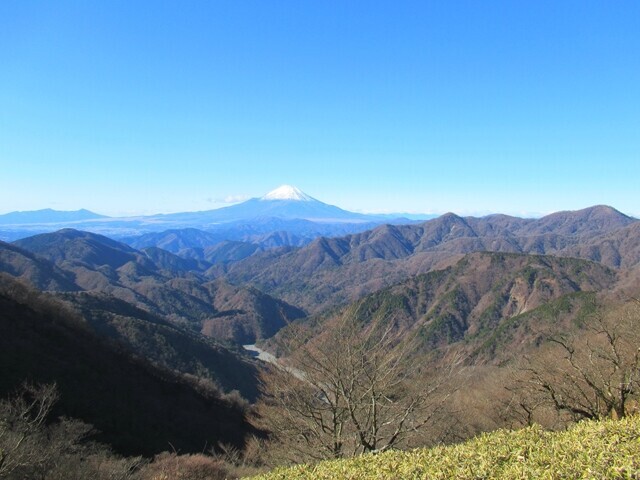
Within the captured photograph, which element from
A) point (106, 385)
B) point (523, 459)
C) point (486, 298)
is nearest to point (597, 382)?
point (523, 459)

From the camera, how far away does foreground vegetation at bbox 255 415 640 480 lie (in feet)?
17.2

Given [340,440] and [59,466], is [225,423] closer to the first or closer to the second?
[59,466]

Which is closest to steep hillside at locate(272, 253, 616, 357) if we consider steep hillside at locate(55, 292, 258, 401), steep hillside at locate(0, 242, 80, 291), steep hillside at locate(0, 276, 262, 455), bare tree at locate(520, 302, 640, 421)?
steep hillside at locate(55, 292, 258, 401)

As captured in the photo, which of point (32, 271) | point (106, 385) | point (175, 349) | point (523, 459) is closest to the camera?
point (523, 459)

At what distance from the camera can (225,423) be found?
55.1 m

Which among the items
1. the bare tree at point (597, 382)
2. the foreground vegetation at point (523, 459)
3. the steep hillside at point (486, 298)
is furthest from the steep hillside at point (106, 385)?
the steep hillside at point (486, 298)

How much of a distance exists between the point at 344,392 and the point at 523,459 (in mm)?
8504

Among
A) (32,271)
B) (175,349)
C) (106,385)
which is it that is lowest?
(175,349)

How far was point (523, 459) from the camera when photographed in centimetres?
603

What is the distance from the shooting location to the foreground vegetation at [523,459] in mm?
5238

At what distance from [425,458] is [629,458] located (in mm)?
3114

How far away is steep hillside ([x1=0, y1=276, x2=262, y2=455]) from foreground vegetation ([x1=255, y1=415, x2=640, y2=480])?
1387 inches

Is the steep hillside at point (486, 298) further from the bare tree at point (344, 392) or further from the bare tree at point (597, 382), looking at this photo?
the bare tree at point (344, 392)

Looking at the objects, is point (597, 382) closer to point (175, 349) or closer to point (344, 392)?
point (344, 392)
